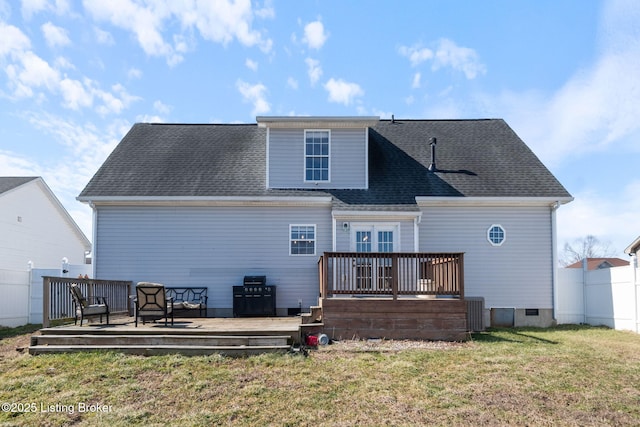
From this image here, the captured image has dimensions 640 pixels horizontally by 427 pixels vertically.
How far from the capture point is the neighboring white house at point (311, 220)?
11.9m

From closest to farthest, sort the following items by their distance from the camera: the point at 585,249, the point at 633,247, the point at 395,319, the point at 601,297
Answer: the point at 395,319 → the point at 601,297 → the point at 633,247 → the point at 585,249

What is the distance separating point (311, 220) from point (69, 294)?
19.1ft

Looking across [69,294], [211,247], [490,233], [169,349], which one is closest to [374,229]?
[490,233]

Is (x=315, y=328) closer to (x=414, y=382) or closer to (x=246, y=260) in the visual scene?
(x=414, y=382)

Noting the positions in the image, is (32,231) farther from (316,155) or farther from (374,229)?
(374,229)

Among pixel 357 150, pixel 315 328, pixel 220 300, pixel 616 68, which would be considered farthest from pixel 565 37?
pixel 220 300

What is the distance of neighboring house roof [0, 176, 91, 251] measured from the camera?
18047 mm

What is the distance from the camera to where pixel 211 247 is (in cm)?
1203

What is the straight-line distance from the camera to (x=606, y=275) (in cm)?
1228

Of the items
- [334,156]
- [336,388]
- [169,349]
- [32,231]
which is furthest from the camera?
[32,231]

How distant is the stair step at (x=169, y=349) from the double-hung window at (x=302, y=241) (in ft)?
14.3

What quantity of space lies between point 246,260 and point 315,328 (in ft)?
12.4

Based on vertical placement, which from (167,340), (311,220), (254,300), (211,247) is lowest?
(167,340)

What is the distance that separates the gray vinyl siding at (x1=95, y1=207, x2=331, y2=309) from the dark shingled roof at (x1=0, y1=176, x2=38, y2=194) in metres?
8.62
